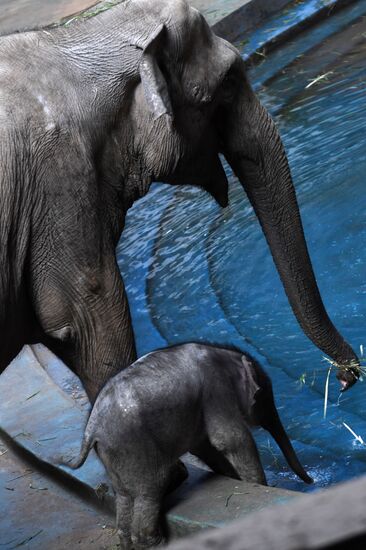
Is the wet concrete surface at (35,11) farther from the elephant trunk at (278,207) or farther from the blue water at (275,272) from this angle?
the elephant trunk at (278,207)

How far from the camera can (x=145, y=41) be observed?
3.43 meters

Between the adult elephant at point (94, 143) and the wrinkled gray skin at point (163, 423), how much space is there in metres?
0.27

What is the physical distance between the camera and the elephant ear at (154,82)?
332 cm

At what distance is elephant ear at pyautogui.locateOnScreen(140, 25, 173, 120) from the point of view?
3.32 meters

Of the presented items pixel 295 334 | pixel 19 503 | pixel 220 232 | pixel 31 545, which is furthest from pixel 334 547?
pixel 220 232

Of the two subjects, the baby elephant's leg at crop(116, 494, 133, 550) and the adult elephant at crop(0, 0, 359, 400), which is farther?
the baby elephant's leg at crop(116, 494, 133, 550)

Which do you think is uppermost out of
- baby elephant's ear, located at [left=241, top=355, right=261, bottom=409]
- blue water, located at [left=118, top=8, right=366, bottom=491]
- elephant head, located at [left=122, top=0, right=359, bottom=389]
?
elephant head, located at [left=122, top=0, right=359, bottom=389]

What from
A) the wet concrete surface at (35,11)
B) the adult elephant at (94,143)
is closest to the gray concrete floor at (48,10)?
the wet concrete surface at (35,11)

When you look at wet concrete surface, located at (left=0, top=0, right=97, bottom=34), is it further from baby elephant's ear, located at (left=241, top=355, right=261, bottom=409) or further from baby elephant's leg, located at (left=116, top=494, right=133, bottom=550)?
baby elephant's leg, located at (left=116, top=494, right=133, bottom=550)

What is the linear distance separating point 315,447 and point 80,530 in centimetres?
110

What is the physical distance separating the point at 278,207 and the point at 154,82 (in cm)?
95

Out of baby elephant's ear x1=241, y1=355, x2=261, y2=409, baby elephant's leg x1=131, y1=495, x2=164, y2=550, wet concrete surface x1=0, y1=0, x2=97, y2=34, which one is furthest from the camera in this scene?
wet concrete surface x1=0, y1=0, x2=97, y2=34

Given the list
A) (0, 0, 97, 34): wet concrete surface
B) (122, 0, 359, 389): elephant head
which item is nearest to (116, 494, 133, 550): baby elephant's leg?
(122, 0, 359, 389): elephant head

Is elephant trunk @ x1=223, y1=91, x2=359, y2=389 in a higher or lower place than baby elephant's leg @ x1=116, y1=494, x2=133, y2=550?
higher
